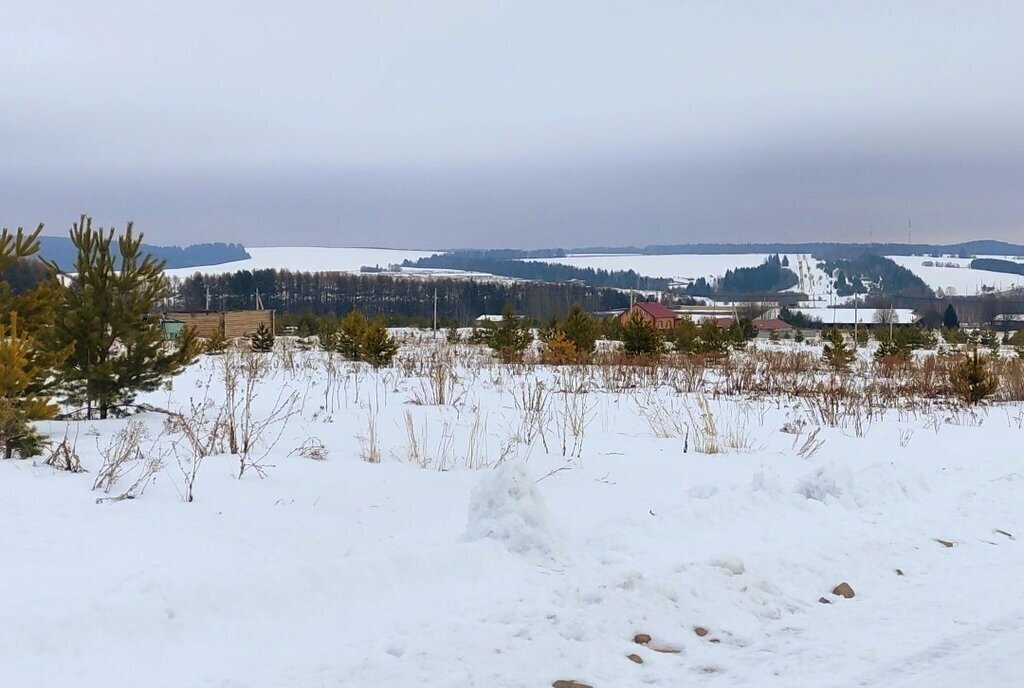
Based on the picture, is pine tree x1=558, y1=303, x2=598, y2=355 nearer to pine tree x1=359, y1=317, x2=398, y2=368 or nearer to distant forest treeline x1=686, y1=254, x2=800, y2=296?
pine tree x1=359, y1=317, x2=398, y2=368

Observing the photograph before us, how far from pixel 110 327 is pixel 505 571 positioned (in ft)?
21.9

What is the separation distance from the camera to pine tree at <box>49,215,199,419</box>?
8.91 metres

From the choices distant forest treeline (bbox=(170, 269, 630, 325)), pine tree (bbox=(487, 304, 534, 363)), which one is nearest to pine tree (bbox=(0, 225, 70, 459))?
pine tree (bbox=(487, 304, 534, 363))

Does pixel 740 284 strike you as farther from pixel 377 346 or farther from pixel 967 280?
pixel 377 346

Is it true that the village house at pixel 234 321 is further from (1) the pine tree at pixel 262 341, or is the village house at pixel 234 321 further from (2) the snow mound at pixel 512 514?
(2) the snow mound at pixel 512 514

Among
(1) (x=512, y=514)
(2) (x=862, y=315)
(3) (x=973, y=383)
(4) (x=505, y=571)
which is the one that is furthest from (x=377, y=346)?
(2) (x=862, y=315)

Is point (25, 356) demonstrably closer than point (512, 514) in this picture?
No

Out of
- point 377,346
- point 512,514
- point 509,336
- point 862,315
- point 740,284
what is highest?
point 740,284

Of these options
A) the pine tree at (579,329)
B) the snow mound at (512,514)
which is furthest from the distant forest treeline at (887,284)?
the snow mound at (512,514)

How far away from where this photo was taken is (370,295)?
99938 mm

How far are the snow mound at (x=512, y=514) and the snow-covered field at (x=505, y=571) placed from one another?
0.06 feet

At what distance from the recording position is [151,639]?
333 centimetres

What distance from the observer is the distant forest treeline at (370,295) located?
89562mm

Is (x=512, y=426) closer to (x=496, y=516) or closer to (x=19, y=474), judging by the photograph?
(x=496, y=516)
